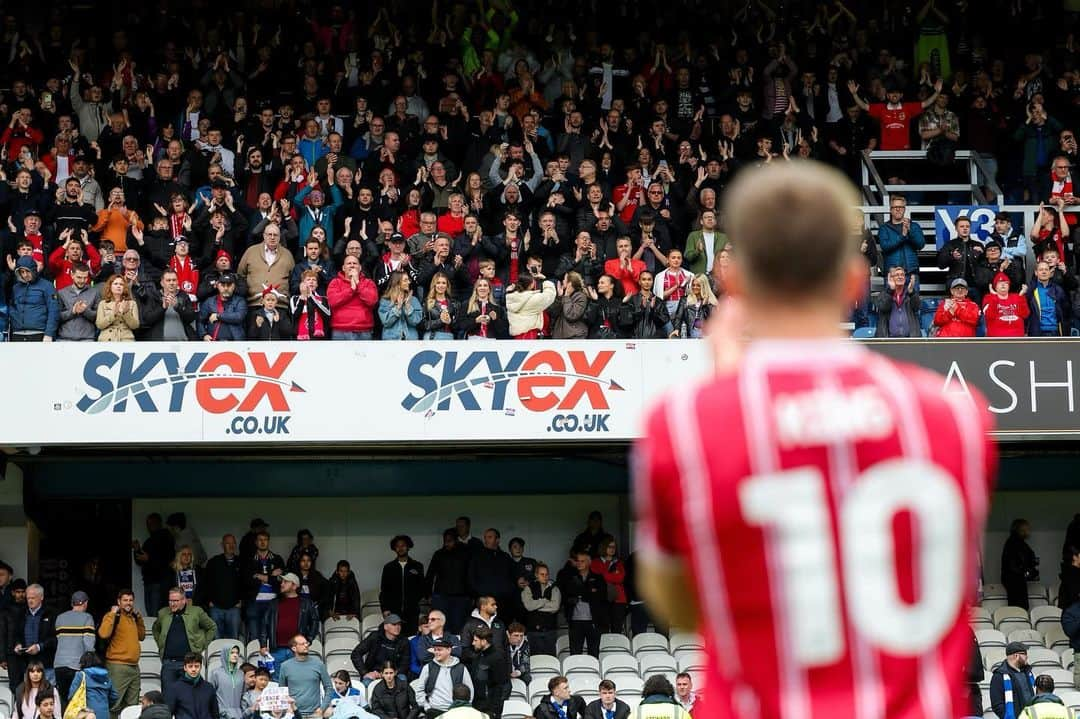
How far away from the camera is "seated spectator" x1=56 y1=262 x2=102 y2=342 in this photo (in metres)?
16.2

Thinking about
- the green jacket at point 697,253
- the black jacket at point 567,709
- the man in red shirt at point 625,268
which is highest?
the green jacket at point 697,253

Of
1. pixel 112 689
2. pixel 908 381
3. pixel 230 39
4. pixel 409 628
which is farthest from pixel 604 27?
pixel 908 381

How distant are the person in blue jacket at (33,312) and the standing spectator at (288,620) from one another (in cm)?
343

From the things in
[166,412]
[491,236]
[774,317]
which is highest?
[491,236]

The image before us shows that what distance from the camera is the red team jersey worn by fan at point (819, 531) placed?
2.18 metres

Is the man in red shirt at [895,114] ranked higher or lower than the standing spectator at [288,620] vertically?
higher

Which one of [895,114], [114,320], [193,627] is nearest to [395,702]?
[193,627]

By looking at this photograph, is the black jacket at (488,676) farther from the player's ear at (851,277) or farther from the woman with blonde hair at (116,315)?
the player's ear at (851,277)

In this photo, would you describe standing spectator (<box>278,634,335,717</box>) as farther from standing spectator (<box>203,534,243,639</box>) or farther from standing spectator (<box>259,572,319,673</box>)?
standing spectator (<box>203,534,243,639</box>)

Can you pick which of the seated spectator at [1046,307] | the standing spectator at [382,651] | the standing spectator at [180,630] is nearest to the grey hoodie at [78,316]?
the standing spectator at [180,630]

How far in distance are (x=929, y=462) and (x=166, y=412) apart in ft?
47.3

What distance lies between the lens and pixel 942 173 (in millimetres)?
21062

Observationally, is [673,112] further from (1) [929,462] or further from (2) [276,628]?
(1) [929,462]

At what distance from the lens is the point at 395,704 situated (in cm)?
1528
